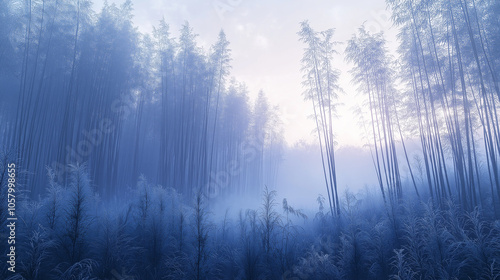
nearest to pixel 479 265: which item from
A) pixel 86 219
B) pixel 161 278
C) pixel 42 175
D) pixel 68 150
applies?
pixel 161 278

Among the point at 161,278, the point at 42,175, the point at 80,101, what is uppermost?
the point at 80,101

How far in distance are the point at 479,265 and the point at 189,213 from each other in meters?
6.41

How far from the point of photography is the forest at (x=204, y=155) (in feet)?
13.6

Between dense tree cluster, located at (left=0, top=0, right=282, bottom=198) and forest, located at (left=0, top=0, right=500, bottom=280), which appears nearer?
forest, located at (left=0, top=0, right=500, bottom=280)

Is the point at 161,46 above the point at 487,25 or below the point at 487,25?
above

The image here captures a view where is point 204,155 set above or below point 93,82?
below

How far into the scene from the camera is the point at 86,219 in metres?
4.18

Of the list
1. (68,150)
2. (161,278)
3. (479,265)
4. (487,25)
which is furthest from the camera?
(68,150)

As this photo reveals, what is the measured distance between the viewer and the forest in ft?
13.6

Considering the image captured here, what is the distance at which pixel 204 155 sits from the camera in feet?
46.2

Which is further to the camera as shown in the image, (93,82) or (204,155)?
(204,155)

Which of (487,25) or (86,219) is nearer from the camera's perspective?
(86,219)

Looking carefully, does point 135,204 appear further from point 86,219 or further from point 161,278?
point 161,278

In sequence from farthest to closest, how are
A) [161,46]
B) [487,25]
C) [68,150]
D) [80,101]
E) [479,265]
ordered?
1. [161,46]
2. [80,101]
3. [68,150]
4. [487,25]
5. [479,265]
